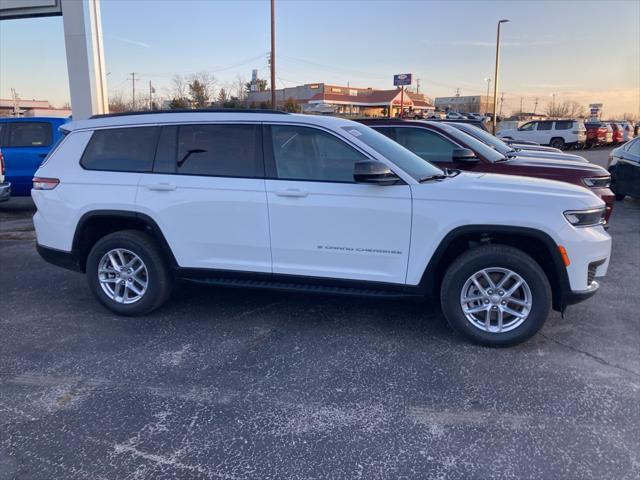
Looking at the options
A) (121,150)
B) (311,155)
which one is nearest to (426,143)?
(311,155)

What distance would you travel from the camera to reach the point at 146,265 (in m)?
4.88

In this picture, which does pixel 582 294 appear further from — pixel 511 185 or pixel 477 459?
pixel 477 459

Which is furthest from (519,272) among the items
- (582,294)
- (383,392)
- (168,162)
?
(168,162)

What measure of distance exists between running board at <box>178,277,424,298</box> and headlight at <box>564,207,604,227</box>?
4.15 ft

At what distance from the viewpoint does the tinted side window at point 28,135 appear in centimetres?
1055

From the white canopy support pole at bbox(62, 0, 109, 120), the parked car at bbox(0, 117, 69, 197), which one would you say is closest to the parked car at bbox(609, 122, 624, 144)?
the white canopy support pole at bbox(62, 0, 109, 120)

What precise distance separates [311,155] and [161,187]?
1.36 metres

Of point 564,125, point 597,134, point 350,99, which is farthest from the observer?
point 350,99

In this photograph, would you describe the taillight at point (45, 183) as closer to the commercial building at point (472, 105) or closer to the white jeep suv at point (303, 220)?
the white jeep suv at point (303, 220)

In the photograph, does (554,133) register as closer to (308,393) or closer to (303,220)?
(303,220)

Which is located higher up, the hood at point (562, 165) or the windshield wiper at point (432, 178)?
the windshield wiper at point (432, 178)

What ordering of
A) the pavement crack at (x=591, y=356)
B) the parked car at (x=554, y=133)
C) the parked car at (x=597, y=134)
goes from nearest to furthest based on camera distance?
the pavement crack at (x=591, y=356) < the parked car at (x=554, y=133) < the parked car at (x=597, y=134)

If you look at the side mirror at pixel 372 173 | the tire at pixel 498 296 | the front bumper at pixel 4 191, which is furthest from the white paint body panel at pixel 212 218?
the front bumper at pixel 4 191

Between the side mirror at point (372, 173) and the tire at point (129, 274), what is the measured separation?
2.03 metres
